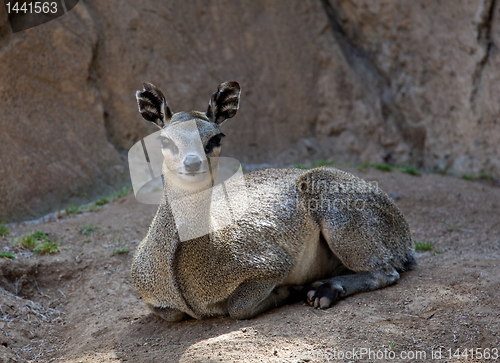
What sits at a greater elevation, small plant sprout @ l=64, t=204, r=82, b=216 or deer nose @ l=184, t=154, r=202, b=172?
deer nose @ l=184, t=154, r=202, b=172

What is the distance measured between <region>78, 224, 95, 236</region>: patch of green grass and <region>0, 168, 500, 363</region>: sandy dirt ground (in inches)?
2.6

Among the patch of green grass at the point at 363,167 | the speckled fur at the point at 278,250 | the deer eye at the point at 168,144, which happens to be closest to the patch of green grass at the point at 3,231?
the speckled fur at the point at 278,250

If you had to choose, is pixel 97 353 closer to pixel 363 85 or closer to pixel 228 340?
pixel 228 340

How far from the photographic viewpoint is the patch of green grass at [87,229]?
7695 millimetres

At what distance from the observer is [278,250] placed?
18.8 ft

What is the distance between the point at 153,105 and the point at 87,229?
3197 millimetres

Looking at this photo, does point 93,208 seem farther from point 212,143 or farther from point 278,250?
point 212,143

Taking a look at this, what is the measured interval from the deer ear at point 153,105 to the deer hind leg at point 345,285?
2477mm

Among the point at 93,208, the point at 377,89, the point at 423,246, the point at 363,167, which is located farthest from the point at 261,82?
the point at 423,246

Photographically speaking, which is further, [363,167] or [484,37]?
[484,37]

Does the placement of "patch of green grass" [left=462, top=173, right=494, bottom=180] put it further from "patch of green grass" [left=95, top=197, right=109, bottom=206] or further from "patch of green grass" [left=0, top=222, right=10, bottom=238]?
"patch of green grass" [left=0, top=222, right=10, bottom=238]

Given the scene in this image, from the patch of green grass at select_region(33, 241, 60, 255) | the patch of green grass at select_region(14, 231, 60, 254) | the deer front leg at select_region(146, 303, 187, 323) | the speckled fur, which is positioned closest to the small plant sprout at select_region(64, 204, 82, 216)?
the patch of green grass at select_region(14, 231, 60, 254)

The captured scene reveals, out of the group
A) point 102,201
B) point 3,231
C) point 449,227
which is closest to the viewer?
point 3,231

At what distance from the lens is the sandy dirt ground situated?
4.53 metres
